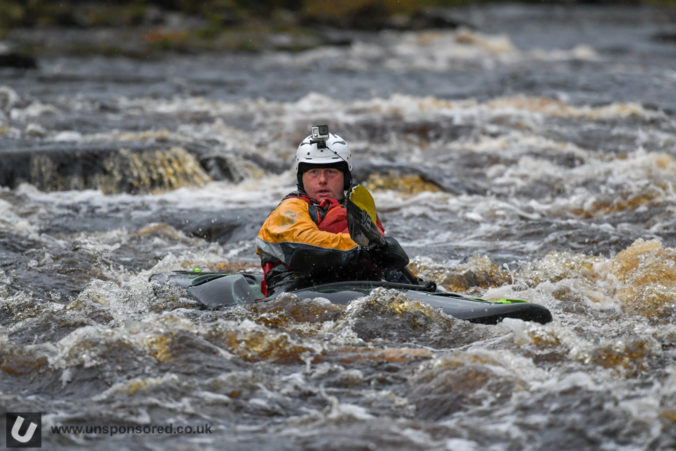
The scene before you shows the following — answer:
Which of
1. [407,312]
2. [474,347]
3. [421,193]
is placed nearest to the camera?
[474,347]

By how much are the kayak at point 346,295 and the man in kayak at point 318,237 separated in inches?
5.4

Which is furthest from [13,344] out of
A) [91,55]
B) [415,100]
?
[91,55]

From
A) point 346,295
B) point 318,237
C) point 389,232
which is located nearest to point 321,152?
point 318,237

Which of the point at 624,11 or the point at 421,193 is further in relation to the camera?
the point at 624,11

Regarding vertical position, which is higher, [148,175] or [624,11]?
[624,11]

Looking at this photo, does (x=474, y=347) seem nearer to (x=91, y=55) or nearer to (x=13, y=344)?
(x=13, y=344)

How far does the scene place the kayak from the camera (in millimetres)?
5469

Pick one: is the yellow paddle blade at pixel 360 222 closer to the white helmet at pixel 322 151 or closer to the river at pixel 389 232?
the river at pixel 389 232

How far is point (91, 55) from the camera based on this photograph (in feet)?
74.6

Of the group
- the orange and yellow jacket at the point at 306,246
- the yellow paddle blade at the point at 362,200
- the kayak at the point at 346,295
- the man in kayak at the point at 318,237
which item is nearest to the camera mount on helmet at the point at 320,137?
the man in kayak at the point at 318,237

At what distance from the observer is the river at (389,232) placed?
4.36 metres

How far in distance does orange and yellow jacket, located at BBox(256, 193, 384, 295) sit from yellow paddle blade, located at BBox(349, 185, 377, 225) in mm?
205

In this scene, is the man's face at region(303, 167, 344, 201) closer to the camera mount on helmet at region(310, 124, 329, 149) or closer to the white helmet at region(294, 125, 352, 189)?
the white helmet at region(294, 125, 352, 189)

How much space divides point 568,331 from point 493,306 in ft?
1.55
